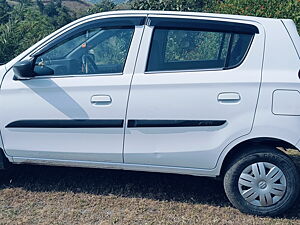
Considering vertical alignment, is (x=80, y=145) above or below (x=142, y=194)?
above

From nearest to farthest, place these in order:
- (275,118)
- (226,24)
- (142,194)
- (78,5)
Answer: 1. (275,118)
2. (226,24)
3. (142,194)
4. (78,5)

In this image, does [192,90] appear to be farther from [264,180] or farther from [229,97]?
[264,180]

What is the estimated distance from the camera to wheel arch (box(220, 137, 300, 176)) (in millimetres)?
3305

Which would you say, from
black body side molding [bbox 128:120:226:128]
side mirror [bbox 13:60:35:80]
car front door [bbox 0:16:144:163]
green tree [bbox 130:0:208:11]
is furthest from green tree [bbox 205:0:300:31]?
side mirror [bbox 13:60:35:80]

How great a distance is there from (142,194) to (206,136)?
3.24 feet

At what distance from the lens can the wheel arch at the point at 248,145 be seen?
3.30 meters

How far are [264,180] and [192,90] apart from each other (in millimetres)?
1012

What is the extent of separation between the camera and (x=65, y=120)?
3.51 metres

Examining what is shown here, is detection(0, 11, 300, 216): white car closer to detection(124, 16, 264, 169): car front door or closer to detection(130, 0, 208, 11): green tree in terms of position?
detection(124, 16, 264, 169): car front door

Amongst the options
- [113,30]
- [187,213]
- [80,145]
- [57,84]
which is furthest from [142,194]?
[113,30]

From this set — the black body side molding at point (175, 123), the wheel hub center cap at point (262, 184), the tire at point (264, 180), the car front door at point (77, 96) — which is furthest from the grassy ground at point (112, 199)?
the black body side molding at point (175, 123)

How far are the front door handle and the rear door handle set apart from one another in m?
0.97

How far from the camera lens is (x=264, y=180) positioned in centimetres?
336

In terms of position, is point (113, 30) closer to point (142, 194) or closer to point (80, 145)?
point (80, 145)
